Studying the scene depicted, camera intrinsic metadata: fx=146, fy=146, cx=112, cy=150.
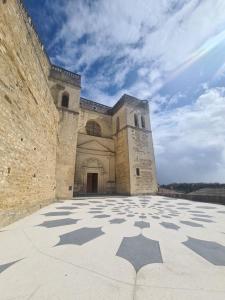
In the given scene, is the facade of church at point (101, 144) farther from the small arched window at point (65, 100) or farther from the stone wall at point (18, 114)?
the stone wall at point (18, 114)

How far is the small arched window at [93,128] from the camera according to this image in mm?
15982

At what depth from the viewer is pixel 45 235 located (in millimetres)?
2729

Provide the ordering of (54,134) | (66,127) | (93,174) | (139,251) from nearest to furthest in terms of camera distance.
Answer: (139,251) < (54,134) < (66,127) < (93,174)

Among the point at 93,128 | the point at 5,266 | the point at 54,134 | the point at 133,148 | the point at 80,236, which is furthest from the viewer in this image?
the point at 93,128

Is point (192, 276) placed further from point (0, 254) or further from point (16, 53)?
point (16, 53)

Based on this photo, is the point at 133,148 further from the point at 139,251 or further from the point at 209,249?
the point at 139,251

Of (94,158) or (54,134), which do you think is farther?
(94,158)

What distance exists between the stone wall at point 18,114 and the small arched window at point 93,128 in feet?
33.3

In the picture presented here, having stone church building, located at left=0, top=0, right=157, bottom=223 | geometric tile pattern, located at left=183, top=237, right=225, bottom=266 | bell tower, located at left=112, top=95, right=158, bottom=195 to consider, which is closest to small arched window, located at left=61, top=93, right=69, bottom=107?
stone church building, located at left=0, top=0, right=157, bottom=223

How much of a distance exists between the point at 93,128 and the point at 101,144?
8.14ft

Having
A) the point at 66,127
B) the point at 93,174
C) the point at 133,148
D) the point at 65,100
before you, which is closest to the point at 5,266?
the point at 66,127

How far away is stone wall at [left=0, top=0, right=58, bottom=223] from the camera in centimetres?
334

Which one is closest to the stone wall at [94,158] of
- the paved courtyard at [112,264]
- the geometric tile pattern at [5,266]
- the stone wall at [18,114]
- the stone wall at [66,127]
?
the stone wall at [66,127]

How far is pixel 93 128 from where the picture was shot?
16297mm
